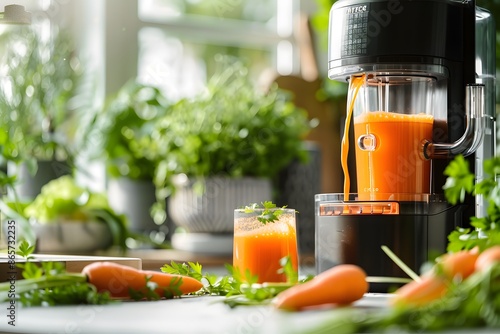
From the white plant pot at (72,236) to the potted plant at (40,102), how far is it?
0.70 feet

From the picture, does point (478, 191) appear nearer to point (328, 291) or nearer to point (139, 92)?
point (328, 291)

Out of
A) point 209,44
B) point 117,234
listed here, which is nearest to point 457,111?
point 117,234

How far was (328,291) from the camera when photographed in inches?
36.2

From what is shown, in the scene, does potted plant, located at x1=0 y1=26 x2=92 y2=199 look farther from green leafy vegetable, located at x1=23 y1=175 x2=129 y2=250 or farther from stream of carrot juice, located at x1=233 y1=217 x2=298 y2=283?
stream of carrot juice, located at x1=233 y1=217 x2=298 y2=283

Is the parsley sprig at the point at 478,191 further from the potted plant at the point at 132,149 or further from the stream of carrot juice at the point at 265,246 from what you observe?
the potted plant at the point at 132,149

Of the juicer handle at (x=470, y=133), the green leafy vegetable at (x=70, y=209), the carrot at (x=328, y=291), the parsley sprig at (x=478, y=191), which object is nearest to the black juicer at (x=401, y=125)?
the juicer handle at (x=470, y=133)

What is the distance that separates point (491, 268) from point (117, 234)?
1.70 m

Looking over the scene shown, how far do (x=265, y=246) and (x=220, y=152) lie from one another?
1244 mm

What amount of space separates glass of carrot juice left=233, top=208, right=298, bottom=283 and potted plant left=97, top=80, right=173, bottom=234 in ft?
4.58

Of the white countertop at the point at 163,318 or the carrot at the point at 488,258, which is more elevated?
the carrot at the point at 488,258

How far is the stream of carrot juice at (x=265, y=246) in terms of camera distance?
125 cm

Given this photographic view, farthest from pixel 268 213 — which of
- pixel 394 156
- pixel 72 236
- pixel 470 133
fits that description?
pixel 72 236

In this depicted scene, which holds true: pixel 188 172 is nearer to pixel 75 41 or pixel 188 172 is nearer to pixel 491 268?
pixel 75 41

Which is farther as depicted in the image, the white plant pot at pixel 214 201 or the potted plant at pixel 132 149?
the potted plant at pixel 132 149
